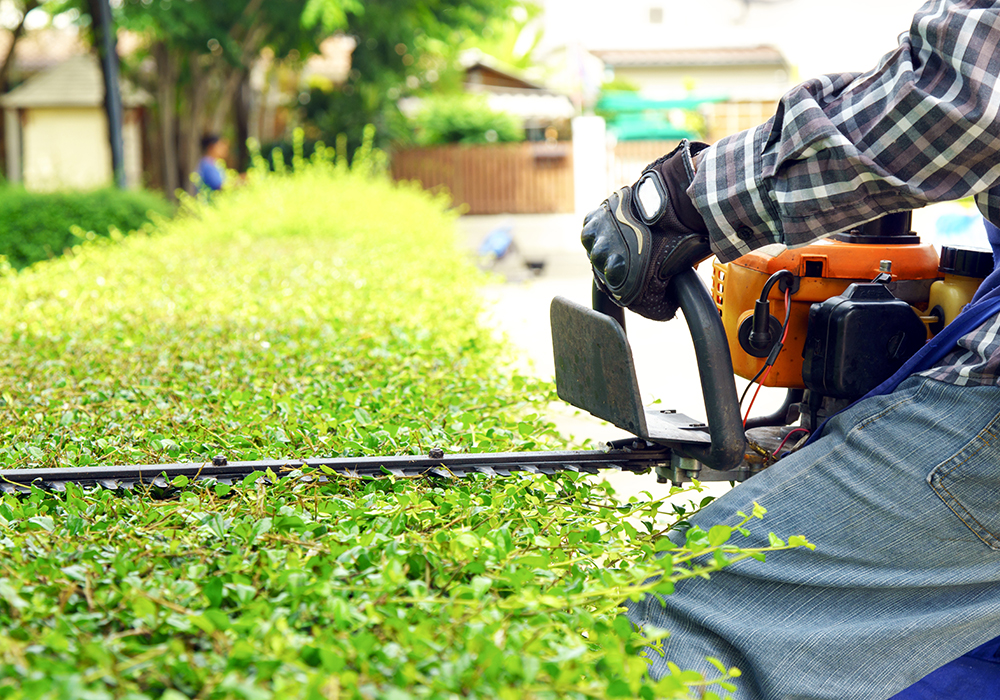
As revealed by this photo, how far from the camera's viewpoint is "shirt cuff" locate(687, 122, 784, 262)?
168 cm

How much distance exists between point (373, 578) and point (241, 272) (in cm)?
443

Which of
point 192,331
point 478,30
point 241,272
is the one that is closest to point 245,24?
point 478,30

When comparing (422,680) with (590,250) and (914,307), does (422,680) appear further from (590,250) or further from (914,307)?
(914,307)

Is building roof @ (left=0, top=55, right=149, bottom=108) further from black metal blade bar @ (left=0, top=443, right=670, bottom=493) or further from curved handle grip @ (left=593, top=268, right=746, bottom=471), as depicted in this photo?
curved handle grip @ (left=593, top=268, right=746, bottom=471)

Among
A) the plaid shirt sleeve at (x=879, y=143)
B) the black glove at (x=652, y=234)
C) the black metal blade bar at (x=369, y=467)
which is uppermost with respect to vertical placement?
the plaid shirt sleeve at (x=879, y=143)

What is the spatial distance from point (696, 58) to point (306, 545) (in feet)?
130

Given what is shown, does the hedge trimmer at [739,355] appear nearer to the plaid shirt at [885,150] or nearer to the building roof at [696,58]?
the plaid shirt at [885,150]

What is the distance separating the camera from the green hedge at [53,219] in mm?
11227

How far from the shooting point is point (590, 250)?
1868 mm

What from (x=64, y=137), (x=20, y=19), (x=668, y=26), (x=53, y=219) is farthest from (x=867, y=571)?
(x=668, y=26)

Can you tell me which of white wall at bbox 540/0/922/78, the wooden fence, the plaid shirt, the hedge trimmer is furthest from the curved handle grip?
white wall at bbox 540/0/922/78

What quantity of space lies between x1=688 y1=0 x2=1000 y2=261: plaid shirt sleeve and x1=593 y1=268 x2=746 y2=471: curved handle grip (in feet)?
0.50

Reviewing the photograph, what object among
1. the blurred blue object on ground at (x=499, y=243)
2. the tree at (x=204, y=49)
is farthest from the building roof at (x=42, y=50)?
the blurred blue object on ground at (x=499, y=243)

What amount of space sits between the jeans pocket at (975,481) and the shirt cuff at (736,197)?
488 millimetres
